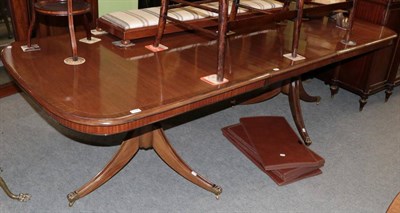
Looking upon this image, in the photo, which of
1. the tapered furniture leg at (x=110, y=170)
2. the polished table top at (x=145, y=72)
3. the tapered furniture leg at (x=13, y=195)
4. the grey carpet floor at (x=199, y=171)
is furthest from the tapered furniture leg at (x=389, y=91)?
the tapered furniture leg at (x=13, y=195)

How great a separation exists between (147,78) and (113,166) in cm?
57

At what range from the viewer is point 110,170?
6.83 ft

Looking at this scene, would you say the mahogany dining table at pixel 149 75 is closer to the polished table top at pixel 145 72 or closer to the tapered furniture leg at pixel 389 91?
the polished table top at pixel 145 72

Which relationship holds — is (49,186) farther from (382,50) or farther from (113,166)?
(382,50)

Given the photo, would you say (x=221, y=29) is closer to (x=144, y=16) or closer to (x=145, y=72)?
(x=145, y=72)

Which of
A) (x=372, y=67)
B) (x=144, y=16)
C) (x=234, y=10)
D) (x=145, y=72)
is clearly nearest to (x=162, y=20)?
(x=144, y=16)

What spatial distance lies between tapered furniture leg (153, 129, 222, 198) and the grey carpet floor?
61 mm

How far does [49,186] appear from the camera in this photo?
6.98 ft

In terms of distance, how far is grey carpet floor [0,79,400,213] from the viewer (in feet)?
6.86

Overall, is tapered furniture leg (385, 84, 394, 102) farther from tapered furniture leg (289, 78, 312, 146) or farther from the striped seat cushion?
the striped seat cushion

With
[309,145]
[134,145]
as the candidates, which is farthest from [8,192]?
[309,145]

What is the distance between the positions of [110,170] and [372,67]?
2101 millimetres

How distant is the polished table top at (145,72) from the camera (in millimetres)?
1495

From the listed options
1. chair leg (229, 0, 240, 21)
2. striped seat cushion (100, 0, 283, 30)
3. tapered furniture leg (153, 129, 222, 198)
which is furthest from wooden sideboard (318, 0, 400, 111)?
tapered furniture leg (153, 129, 222, 198)
